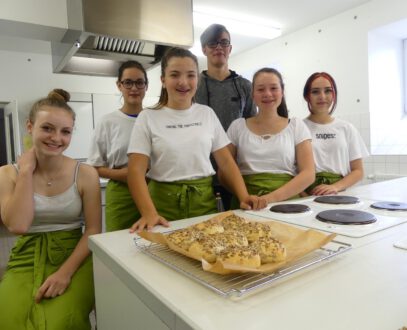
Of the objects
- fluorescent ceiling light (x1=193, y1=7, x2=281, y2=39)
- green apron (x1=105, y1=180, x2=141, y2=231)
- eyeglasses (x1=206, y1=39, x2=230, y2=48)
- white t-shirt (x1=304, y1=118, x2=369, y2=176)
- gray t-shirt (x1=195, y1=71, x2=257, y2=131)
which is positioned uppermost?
fluorescent ceiling light (x1=193, y1=7, x2=281, y2=39)

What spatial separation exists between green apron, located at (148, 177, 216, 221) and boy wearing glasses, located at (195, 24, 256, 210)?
470mm

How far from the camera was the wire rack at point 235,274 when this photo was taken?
553 mm

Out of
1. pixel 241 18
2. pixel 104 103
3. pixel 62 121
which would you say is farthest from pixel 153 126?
pixel 104 103

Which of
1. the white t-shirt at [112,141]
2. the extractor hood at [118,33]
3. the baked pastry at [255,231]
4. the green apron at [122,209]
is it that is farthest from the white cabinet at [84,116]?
the baked pastry at [255,231]

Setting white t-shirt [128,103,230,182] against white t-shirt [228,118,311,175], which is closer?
white t-shirt [128,103,230,182]

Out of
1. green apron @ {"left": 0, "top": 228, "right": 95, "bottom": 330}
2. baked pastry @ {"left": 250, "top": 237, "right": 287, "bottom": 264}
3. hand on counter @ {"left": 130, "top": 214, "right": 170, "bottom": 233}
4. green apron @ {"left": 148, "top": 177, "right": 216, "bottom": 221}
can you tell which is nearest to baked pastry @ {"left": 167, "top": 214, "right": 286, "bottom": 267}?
baked pastry @ {"left": 250, "top": 237, "right": 287, "bottom": 264}

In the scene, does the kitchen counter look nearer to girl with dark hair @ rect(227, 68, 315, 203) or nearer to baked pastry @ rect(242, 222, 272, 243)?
baked pastry @ rect(242, 222, 272, 243)

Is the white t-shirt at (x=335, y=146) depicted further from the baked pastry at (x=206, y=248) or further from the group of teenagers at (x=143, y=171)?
the baked pastry at (x=206, y=248)

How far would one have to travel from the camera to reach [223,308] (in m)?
0.50

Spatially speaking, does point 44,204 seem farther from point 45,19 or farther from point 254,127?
Answer: point 45,19

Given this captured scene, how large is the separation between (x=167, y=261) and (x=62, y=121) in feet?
2.30

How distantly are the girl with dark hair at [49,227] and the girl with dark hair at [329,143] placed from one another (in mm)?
1057

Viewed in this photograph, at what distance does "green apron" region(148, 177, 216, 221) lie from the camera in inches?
47.8

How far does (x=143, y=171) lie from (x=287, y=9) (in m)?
2.58
